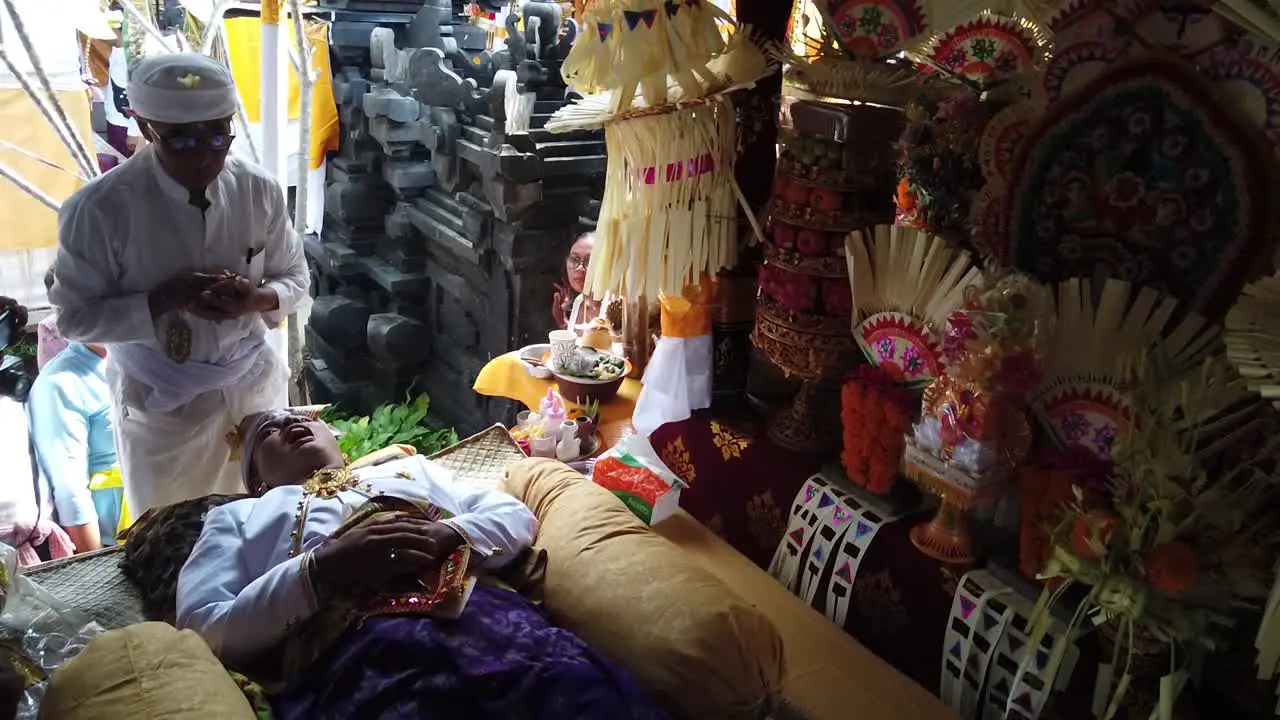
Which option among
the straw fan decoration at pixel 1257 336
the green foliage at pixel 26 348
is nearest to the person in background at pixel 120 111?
the green foliage at pixel 26 348

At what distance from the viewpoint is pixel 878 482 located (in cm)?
199

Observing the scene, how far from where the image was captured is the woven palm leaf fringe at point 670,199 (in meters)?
2.33

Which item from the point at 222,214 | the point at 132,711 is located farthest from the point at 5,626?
the point at 222,214

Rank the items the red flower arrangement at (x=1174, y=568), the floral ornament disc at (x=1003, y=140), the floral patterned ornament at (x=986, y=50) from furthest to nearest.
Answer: the floral patterned ornament at (x=986, y=50) < the floral ornament disc at (x=1003, y=140) < the red flower arrangement at (x=1174, y=568)

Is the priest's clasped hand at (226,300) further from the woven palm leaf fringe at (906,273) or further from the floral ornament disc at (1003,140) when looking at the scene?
the floral ornament disc at (1003,140)

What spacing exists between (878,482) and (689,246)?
831 millimetres

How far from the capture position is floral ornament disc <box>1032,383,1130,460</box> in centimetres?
161

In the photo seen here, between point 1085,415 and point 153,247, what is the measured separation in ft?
7.91

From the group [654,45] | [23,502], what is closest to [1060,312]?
[654,45]

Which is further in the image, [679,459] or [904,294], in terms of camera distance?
[679,459]

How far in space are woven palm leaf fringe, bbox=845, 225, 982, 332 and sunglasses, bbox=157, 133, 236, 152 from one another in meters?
1.72

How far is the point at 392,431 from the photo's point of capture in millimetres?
5582

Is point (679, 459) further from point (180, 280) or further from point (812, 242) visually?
point (180, 280)

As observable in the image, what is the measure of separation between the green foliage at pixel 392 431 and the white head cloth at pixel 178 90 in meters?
3.01
